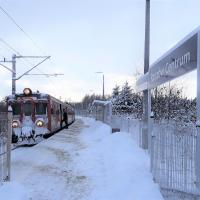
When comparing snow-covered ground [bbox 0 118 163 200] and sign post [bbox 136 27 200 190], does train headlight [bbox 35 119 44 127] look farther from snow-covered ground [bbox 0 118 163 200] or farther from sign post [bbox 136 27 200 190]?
sign post [bbox 136 27 200 190]

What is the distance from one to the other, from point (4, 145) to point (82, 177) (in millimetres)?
2325

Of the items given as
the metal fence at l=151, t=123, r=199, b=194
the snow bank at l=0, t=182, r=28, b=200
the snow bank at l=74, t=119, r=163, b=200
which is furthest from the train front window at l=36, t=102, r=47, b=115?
the metal fence at l=151, t=123, r=199, b=194

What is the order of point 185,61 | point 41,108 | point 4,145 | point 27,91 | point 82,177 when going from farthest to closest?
point 41,108
point 27,91
point 82,177
point 4,145
point 185,61

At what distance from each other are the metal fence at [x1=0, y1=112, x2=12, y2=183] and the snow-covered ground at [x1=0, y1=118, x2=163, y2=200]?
1.04ft

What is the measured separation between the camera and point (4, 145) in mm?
11992

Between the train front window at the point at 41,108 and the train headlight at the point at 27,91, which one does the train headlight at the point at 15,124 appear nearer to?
the train front window at the point at 41,108

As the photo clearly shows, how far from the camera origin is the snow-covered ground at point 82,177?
1018 centimetres

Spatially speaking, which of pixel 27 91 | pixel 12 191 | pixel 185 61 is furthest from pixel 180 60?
pixel 27 91

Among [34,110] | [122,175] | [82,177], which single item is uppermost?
[34,110]

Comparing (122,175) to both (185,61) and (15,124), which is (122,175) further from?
(15,124)

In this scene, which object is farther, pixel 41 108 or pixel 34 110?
pixel 41 108

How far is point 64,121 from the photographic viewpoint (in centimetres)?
4066

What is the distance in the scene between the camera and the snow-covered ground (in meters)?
10.2

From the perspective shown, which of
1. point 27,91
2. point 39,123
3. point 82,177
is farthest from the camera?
point 27,91
